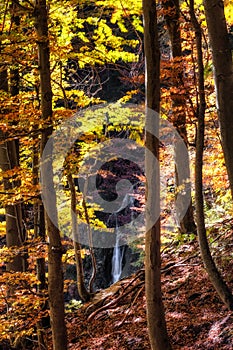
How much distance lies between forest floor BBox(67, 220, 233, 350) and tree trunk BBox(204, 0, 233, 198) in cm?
219

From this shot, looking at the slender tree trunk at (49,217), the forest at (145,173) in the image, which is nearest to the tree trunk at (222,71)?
the forest at (145,173)

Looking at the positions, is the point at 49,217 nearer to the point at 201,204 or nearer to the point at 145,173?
the point at 145,173

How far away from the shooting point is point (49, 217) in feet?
16.5

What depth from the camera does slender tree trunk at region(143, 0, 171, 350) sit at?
4332 mm

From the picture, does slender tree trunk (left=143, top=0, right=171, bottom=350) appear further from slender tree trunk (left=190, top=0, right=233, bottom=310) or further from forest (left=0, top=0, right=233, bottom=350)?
slender tree trunk (left=190, top=0, right=233, bottom=310)

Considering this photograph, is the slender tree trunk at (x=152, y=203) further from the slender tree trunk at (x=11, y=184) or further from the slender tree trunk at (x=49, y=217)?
the slender tree trunk at (x=11, y=184)

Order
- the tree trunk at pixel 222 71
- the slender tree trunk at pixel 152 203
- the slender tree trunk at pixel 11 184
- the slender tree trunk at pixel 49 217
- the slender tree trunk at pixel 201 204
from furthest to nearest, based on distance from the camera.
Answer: the slender tree trunk at pixel 11 184, the slender tree trunk at pixel 49 217, the slender tree trunk at pixel 201 204, the slender tree trunk at pixel 152 203, the tree trunk at pixel 222 71

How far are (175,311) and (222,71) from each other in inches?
149

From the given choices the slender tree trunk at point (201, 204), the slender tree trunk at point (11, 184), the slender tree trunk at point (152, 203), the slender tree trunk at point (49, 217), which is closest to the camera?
the slender tree trunk at point (152, 203)

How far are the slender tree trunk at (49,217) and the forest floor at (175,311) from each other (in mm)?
1169

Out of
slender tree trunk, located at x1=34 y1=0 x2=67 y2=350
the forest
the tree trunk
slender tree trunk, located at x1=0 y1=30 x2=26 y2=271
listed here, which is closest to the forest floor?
A: the forest

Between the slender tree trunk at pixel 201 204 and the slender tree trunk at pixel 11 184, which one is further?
the slender tree trunk at pixel 11 184

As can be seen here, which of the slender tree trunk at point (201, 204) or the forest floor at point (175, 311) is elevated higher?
the slender tree trunk at point (201, 204)

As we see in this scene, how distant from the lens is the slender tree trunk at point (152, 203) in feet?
14.2
